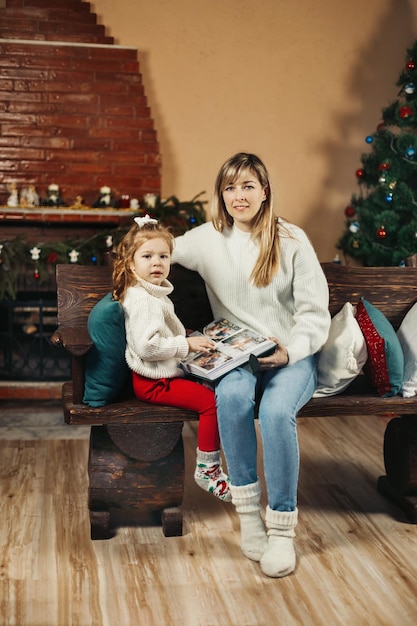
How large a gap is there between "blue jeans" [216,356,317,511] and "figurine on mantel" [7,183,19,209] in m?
2.57

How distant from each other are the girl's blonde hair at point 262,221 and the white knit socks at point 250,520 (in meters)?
0.71

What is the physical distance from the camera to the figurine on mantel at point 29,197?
475 cm

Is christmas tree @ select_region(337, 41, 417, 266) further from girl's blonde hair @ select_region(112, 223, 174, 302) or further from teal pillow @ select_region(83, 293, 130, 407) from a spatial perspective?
teal pillow @ select_region(83, 293, 130, 407)

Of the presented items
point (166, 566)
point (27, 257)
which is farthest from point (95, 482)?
point (27, 257)

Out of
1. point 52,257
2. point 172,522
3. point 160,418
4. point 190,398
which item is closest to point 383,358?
point 190,398

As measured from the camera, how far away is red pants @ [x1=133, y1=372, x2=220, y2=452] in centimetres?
262

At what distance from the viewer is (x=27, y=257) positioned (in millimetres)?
4504

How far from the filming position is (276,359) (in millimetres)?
2635

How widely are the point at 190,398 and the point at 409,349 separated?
0.89 meters

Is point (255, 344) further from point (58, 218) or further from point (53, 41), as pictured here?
point (53, 41)

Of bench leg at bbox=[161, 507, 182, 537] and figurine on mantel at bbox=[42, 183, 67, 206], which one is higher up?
figurine on mantel at bbox=[42, 183, 67, 206]

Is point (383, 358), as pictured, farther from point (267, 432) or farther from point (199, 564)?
point (199, 564)

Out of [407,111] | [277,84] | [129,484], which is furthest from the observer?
[277,84]

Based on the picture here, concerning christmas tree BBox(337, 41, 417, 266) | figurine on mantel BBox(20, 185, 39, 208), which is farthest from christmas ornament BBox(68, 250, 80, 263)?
christmas tree BBox(337, 41, 417, 266)
